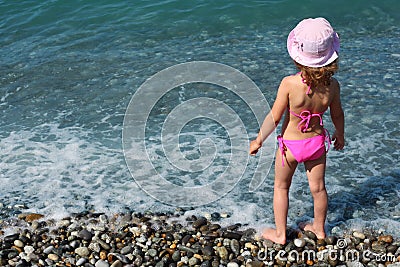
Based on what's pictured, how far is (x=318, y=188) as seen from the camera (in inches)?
179

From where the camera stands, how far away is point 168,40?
36.5ft

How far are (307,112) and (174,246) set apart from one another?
67.1 inches

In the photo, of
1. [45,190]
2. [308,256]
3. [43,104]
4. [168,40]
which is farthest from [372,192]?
[168,40]

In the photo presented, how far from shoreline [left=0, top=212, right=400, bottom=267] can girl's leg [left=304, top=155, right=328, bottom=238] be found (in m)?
0.13

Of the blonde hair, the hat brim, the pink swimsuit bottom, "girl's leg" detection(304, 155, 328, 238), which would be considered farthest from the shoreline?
the hat brim

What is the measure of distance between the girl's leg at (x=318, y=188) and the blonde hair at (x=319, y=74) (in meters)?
0.74

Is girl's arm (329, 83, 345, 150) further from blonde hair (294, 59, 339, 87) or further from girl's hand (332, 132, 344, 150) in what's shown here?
blonde hair (294, 59, 339, 87)

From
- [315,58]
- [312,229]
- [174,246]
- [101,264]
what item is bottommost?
[312,229]

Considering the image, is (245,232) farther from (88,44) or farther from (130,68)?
(88,44)

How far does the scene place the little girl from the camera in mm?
3893

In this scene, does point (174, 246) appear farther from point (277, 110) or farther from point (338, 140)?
point (338, 140)

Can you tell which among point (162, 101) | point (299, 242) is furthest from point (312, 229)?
point (162, 101)

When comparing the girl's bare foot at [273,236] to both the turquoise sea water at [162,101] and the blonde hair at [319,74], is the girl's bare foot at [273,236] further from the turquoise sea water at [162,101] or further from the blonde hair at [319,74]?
the blonde hair at [319,74]

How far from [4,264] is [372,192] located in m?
3.73
